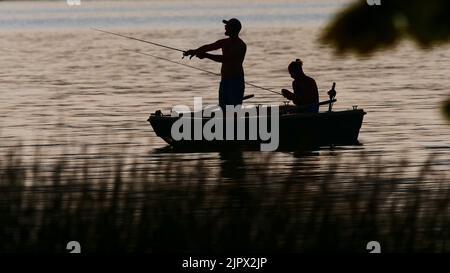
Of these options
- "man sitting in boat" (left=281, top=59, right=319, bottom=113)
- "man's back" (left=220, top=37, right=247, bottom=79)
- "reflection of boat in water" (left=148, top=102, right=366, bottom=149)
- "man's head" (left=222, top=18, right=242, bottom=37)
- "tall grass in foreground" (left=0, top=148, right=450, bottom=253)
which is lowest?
"tall grass in foreground" (left=0, top=148, right=450, bottom=253)

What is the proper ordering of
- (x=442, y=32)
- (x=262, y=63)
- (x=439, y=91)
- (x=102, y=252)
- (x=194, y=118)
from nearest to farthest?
1. (x=442, y=32)
2. (x=102, y=252)
3. (x=194, y=118)
4. (x=439, y=91)
5. (x=262, y=63)

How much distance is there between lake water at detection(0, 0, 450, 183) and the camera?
2922 centimetres

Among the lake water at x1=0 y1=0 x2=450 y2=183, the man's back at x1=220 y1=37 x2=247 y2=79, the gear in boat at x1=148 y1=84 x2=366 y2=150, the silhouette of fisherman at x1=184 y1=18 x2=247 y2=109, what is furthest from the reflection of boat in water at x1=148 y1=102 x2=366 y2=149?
the man's back at x1=220 y1=37 x2=247 y2=79

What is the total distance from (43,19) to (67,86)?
9384 cm

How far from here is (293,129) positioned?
2794 centimetres

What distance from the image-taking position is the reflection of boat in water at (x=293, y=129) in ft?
90.3

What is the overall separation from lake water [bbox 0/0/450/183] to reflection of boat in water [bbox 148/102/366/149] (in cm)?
23

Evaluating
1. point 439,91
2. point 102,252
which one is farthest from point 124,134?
point 102,252

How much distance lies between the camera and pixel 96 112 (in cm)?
A: 4284

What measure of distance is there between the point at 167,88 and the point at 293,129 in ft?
89.1

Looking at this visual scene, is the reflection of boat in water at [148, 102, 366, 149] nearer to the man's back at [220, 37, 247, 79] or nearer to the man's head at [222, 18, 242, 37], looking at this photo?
the man's back at [220, 37, 247, 79]

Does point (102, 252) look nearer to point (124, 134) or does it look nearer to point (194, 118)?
point (194, 118)

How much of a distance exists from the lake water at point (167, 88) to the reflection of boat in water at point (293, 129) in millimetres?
235

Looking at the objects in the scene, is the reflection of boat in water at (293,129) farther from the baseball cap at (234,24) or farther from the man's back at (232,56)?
the baseball cap at (234,24)
